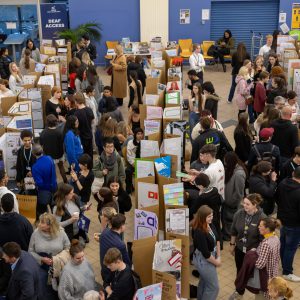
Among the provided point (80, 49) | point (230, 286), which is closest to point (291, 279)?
point (230, 286)

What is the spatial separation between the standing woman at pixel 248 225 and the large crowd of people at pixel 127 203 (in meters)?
0.01

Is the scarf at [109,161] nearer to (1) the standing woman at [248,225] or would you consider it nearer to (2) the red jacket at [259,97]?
(1) the standing woman at [248,225]

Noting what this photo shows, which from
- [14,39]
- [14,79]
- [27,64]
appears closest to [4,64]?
[27,64]

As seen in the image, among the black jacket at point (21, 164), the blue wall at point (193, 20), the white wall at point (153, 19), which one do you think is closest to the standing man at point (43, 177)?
the black jacket at point (21, 164)

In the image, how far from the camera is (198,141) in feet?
24.7

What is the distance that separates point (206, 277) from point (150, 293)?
3.47 feet

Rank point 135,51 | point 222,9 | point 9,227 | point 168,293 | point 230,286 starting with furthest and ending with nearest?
1. point 222,9
2. point 135,51
3. point 230,286
4. point 9,227
5. point 168,293

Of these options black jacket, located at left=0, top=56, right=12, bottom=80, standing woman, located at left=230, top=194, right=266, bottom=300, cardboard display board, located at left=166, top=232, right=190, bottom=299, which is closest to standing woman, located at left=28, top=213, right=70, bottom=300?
cardboard display board, located at left=166, top=232, right=190, bottom=299

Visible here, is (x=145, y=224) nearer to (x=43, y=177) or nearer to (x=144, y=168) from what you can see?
(x=144, y=168)

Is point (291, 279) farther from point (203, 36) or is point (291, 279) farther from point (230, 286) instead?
point (203, 36)

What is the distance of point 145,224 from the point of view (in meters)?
5.69

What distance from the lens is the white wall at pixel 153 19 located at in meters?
17.8

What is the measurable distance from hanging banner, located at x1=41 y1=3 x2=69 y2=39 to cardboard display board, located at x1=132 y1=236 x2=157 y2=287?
14.0 m

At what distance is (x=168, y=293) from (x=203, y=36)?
47.8ft
